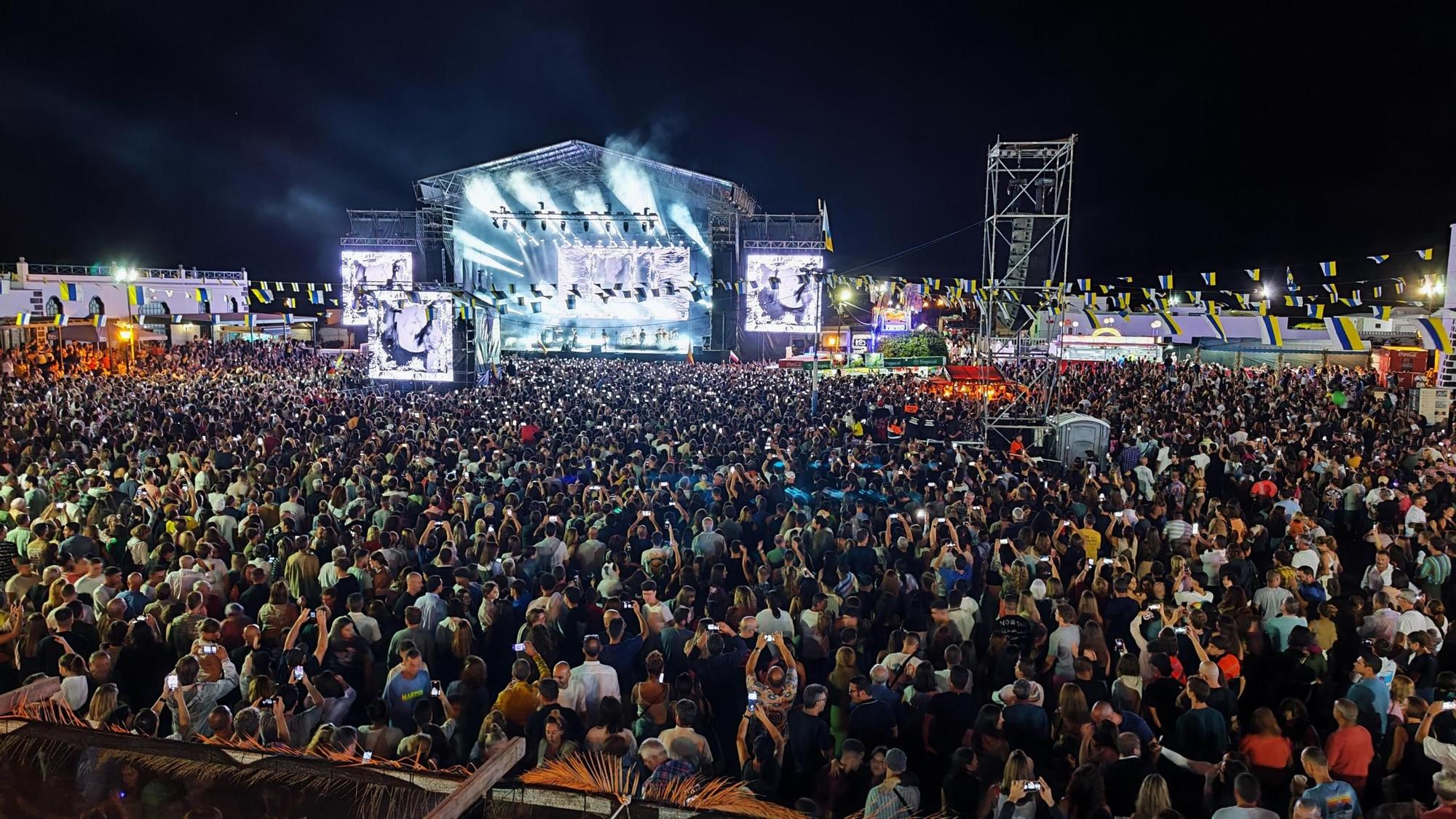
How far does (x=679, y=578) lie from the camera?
6.36 meters

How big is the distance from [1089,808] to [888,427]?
11.6 meters

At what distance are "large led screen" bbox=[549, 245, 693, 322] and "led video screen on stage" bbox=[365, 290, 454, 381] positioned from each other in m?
14.7

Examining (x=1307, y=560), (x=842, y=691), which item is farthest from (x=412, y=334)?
(x=1307, y=560)

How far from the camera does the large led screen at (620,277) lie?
3675cm

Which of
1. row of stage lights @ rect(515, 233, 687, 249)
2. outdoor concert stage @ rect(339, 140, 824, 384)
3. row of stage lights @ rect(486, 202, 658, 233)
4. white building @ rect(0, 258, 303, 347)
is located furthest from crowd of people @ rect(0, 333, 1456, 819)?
row of stage lights @ rect(515, 233, 687, 249)

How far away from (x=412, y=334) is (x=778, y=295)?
1721 centimetres

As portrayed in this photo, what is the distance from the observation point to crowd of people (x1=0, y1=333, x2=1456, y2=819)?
398cm

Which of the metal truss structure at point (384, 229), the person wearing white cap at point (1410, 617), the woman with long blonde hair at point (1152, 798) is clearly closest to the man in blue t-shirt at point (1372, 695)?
the person wearing white cap at point (1410, 617)

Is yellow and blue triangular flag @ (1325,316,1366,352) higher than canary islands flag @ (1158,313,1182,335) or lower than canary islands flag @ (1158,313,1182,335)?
lower

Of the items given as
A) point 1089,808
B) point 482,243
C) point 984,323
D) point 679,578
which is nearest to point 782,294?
point 482,243

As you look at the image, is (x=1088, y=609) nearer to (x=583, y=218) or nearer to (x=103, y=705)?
(x=103, y=705)

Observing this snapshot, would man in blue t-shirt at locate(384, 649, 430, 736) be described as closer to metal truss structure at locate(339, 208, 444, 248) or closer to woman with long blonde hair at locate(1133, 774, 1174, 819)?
woman with long blonde hair at locate(1133, 774, 1174, 819)

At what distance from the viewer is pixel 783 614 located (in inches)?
214

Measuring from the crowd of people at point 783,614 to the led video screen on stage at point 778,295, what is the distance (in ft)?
79.7
